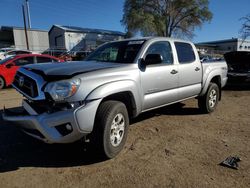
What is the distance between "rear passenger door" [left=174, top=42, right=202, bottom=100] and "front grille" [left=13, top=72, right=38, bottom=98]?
9.45ft

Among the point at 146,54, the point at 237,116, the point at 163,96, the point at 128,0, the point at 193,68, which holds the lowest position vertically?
the point at 237,116

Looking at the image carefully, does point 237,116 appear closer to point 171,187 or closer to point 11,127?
point 171,187

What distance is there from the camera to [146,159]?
11.5ft

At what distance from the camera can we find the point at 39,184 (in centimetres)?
286

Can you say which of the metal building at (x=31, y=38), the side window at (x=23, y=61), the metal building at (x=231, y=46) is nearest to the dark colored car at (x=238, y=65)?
the side window at (x=23, y=61)

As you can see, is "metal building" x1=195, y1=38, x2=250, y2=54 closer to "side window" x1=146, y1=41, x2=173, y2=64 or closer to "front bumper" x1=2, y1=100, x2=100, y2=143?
"side window" x1=146, y1=41, x2=173, y2=64

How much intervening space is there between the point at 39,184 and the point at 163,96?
101 inches

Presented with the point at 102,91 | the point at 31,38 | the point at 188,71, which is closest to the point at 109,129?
the point at 102,91

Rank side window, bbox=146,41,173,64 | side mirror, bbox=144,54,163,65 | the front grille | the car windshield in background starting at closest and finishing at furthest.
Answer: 1. the front grille
2. side mirror, bbox=144,54,163,65
3. the car windshield in background
4. side window, bbox=146,41,173,64

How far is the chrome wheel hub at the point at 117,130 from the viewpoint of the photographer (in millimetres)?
3439

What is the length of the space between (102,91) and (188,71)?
8.42 ft

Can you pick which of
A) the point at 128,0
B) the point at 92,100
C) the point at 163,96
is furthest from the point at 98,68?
the point at 128,0

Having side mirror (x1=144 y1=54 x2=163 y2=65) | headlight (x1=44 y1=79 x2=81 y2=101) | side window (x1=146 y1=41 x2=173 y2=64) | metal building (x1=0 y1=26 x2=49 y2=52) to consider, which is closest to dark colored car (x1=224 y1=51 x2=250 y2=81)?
side window (x1=146 y1=41 x2=173 y2=64)

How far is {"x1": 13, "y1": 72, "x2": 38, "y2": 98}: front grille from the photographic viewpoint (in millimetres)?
3166
